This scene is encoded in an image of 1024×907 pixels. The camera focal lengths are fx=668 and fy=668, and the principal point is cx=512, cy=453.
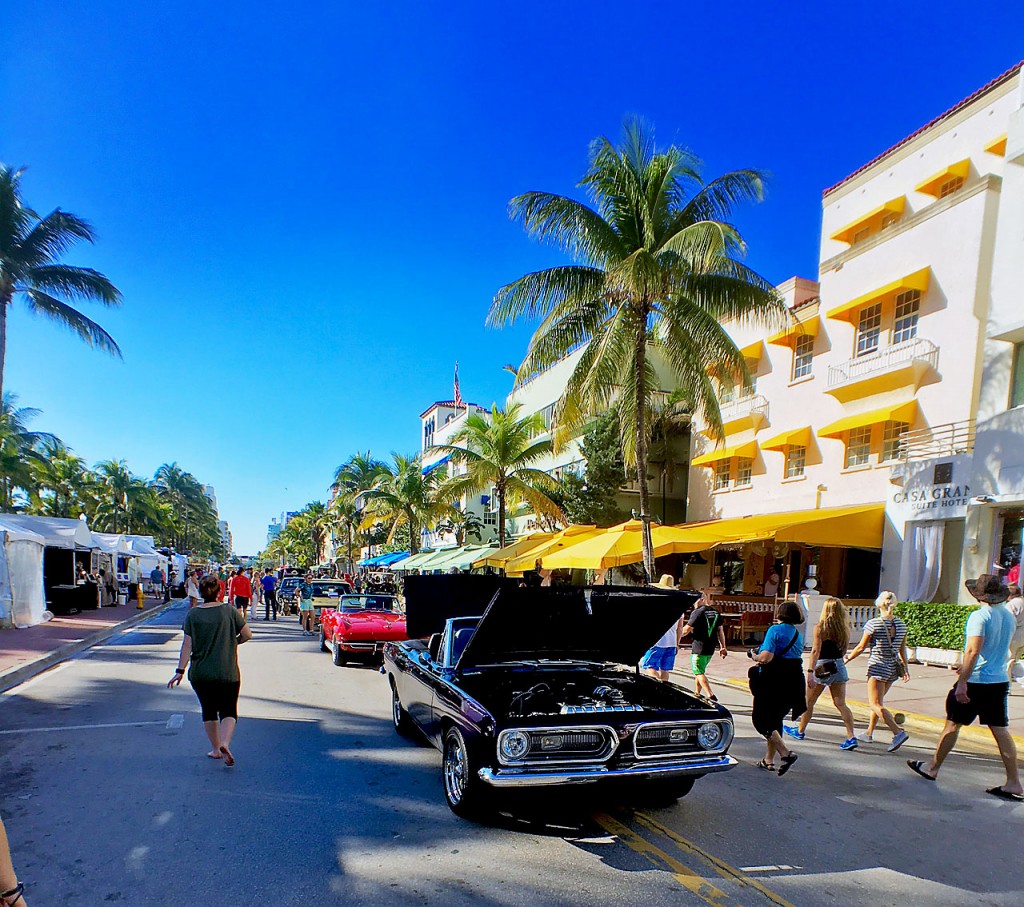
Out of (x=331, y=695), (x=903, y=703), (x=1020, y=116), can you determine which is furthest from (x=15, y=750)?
(x=1020, y=116)

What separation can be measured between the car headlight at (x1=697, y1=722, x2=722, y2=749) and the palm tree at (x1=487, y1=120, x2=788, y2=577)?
33.6ft

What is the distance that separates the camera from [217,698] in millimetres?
5793

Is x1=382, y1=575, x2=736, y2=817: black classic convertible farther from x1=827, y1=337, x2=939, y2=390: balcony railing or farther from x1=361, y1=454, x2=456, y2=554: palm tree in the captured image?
x1=361, y1=454, x2=456, y2=554: palm tree

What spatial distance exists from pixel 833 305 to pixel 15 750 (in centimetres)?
2025

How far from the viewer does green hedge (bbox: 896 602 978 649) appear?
12625 millimetres

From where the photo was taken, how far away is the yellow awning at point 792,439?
2002 cm

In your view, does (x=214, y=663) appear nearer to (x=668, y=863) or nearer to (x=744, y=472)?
(x=668, y=863)

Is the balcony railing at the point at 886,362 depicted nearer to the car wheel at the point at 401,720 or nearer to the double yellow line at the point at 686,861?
the car wheel at the point at 401,720

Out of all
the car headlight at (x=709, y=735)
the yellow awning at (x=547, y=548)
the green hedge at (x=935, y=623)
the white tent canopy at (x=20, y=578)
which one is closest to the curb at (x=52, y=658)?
the white tent canopy at (x=20, y=578)

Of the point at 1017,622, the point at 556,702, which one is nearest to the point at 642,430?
the point at 1017,622

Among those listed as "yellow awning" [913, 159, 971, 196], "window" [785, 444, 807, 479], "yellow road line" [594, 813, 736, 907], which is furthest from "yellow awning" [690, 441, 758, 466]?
"yellow road line" [594, 813, 736, 907]

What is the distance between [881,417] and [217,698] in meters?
16.3

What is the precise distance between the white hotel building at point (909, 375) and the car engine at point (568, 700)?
37.6 ft

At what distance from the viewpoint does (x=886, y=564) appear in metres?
16.0
